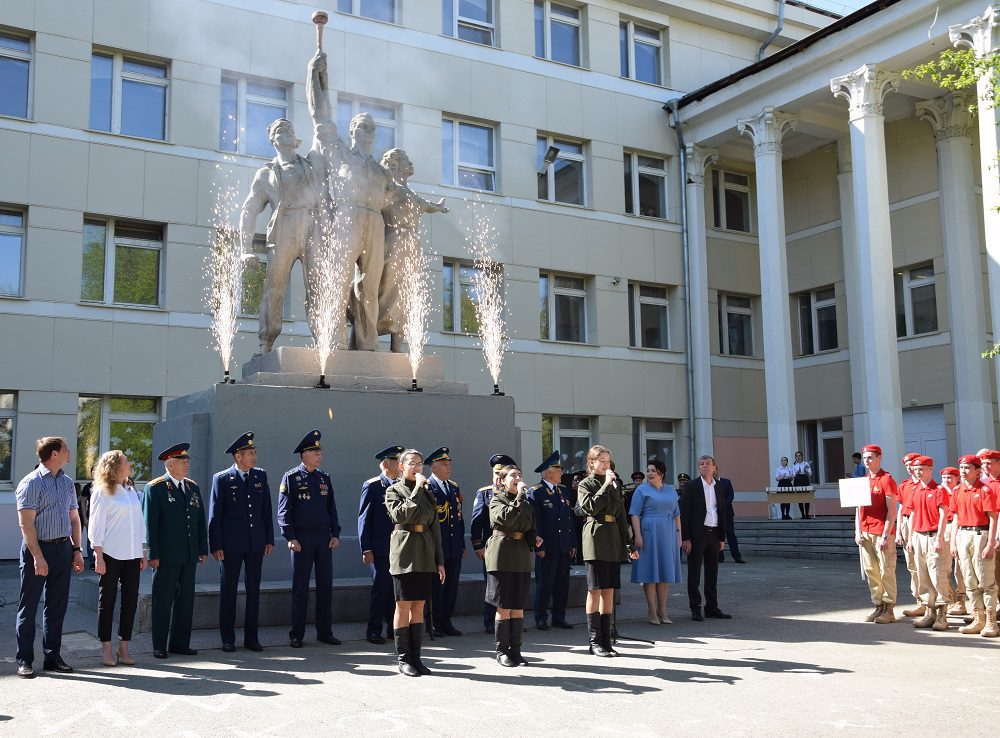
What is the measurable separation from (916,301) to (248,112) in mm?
17120

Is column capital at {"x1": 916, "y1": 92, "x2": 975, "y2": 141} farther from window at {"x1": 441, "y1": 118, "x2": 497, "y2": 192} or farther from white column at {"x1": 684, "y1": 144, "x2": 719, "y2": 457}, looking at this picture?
window at {"x1": 441, "y1": 118, "x2": 497, "y2": 192}

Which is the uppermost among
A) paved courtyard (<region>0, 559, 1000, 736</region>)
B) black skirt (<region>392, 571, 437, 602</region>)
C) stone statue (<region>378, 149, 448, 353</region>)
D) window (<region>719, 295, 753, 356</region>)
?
window (<region>719, 295, 753, 356</region>)

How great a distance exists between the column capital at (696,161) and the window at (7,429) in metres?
17.5

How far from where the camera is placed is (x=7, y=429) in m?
19.7

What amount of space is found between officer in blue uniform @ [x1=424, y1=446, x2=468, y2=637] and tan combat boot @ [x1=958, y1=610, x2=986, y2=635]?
482 cm

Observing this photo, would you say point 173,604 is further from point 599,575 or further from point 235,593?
point 599,575

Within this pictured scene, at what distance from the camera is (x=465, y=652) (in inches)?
348

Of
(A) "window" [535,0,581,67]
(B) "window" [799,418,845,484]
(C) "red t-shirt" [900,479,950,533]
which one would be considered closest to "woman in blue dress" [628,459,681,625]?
(C) "red t-shirt" [900,479,950,533]

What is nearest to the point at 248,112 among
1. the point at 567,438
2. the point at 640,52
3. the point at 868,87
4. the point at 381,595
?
the point at 567,438

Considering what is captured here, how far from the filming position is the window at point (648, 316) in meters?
27.3

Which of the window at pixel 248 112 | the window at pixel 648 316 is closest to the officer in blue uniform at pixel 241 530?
the window at pixel 248 112

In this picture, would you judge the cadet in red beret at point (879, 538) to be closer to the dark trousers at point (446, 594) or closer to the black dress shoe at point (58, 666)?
the dark trousers at point (446, 594)

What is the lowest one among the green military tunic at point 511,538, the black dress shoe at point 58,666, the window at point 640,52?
the black dress shoe at point 58,666

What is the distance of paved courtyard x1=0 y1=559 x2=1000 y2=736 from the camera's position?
6.08 m
